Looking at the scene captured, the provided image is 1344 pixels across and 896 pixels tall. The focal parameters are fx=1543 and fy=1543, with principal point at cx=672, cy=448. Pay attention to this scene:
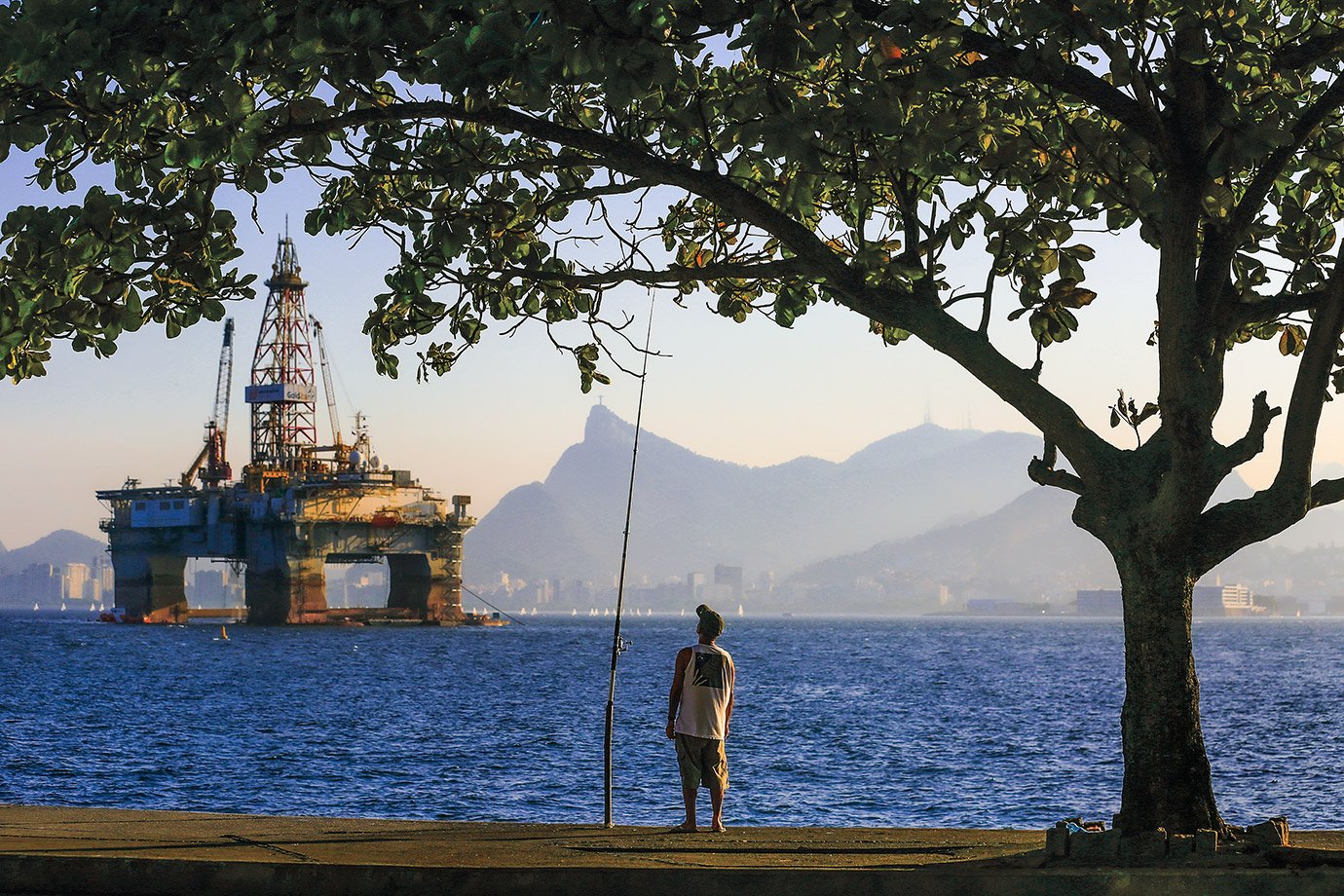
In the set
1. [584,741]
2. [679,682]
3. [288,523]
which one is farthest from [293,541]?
[679,682]

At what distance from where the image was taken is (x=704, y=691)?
441 inches

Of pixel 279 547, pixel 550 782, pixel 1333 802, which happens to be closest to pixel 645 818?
Answer: pixel 550 782

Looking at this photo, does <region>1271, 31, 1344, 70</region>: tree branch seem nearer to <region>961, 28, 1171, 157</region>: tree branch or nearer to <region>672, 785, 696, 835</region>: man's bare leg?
<region>961, 28, 1171, 157</region>: tree branch

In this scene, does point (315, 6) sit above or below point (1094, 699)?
above

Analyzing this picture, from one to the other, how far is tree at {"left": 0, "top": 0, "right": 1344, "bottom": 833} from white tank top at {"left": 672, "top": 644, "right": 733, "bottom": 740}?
2.75 metres

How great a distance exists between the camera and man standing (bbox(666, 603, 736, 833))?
36.7 ft

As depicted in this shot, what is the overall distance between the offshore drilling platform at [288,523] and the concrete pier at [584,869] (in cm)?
12699

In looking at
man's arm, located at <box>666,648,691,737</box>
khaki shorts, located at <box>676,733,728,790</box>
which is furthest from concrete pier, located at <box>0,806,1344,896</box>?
man's arm, located at <box>666,648,691,737</box>

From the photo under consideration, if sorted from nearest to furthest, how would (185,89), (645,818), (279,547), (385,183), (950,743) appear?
(185,89), (385,183), (645,818), (950,743), (279,547)

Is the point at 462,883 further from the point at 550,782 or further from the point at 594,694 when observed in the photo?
the point at 594,694

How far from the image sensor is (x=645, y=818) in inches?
1040

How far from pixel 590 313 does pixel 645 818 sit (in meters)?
15.5

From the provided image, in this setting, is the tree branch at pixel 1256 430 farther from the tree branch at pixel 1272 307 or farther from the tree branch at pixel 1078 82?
the tree branch at pixel 1078 82

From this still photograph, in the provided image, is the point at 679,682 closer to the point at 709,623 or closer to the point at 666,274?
the point at 709,623
